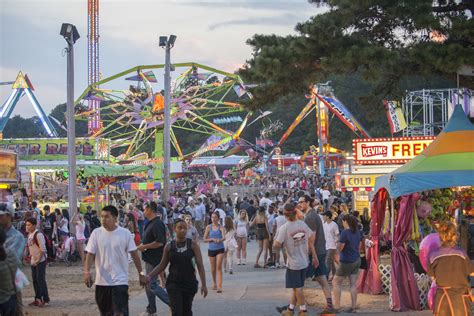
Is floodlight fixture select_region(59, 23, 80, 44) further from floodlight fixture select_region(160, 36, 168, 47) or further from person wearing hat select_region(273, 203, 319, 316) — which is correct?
person wearing hat select_region(273, 203, 319, 316)

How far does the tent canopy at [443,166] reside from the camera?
1246 centimetres

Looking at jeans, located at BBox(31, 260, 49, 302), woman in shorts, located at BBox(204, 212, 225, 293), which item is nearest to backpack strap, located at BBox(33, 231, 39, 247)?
jeans, located at BBox(31, 260, 49, 302)

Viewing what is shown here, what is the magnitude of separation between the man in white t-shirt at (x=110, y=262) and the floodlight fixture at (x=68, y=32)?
1385cm

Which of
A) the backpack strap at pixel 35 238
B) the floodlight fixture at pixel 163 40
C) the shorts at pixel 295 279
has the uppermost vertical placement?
the floodlight fixture at pixel 163 40

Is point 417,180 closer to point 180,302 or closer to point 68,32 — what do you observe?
point 180,302

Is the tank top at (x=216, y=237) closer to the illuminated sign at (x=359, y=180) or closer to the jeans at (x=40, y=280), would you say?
the jeans at (x=40, y=280)

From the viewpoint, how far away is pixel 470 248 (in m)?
13.7

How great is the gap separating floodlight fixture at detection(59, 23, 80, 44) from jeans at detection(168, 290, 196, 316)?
47.0 ft

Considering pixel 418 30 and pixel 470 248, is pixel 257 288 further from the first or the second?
pixel 418 30

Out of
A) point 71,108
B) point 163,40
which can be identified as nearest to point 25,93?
point 163,40

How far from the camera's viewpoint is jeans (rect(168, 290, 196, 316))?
945 cm

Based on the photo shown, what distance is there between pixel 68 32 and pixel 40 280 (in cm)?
1023

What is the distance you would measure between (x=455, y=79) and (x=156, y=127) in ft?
137

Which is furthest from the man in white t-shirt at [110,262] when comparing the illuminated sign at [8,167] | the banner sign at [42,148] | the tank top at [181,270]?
the banner sign at [42,148]
